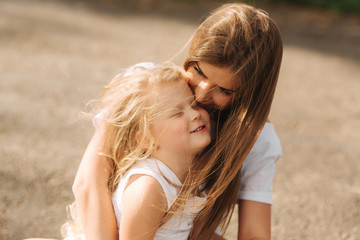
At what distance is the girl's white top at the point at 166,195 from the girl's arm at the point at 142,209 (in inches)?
1.0

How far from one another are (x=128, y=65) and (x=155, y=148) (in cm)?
272

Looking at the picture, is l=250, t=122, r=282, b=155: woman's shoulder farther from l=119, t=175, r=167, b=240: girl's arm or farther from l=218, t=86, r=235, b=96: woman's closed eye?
l=119, t=175, r=167, b=240: girl's arm

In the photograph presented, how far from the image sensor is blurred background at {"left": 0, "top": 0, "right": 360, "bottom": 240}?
93.8 inches

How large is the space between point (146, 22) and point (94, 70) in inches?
65.7

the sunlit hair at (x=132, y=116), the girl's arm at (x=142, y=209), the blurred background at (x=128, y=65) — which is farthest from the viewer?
the blurred background at (x=128, y=65)

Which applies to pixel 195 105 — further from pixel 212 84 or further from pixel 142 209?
pixel 142 209

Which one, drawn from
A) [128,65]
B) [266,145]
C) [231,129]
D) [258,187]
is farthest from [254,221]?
[128,65]

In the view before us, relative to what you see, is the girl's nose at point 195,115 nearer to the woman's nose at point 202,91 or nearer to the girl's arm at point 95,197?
the woman's nose at point 202,91

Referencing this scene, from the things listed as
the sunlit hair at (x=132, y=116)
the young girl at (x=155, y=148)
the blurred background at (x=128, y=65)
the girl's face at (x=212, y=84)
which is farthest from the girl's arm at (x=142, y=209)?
the blurred background at (x=128, y=65)

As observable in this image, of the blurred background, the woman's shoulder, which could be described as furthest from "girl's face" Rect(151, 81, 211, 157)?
the blurred background

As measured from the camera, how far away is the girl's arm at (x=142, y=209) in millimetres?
1384

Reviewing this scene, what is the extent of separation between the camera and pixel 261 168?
1.67m

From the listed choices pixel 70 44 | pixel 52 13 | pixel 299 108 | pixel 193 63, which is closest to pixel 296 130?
pixel 299 108

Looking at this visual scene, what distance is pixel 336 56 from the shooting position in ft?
16.4
